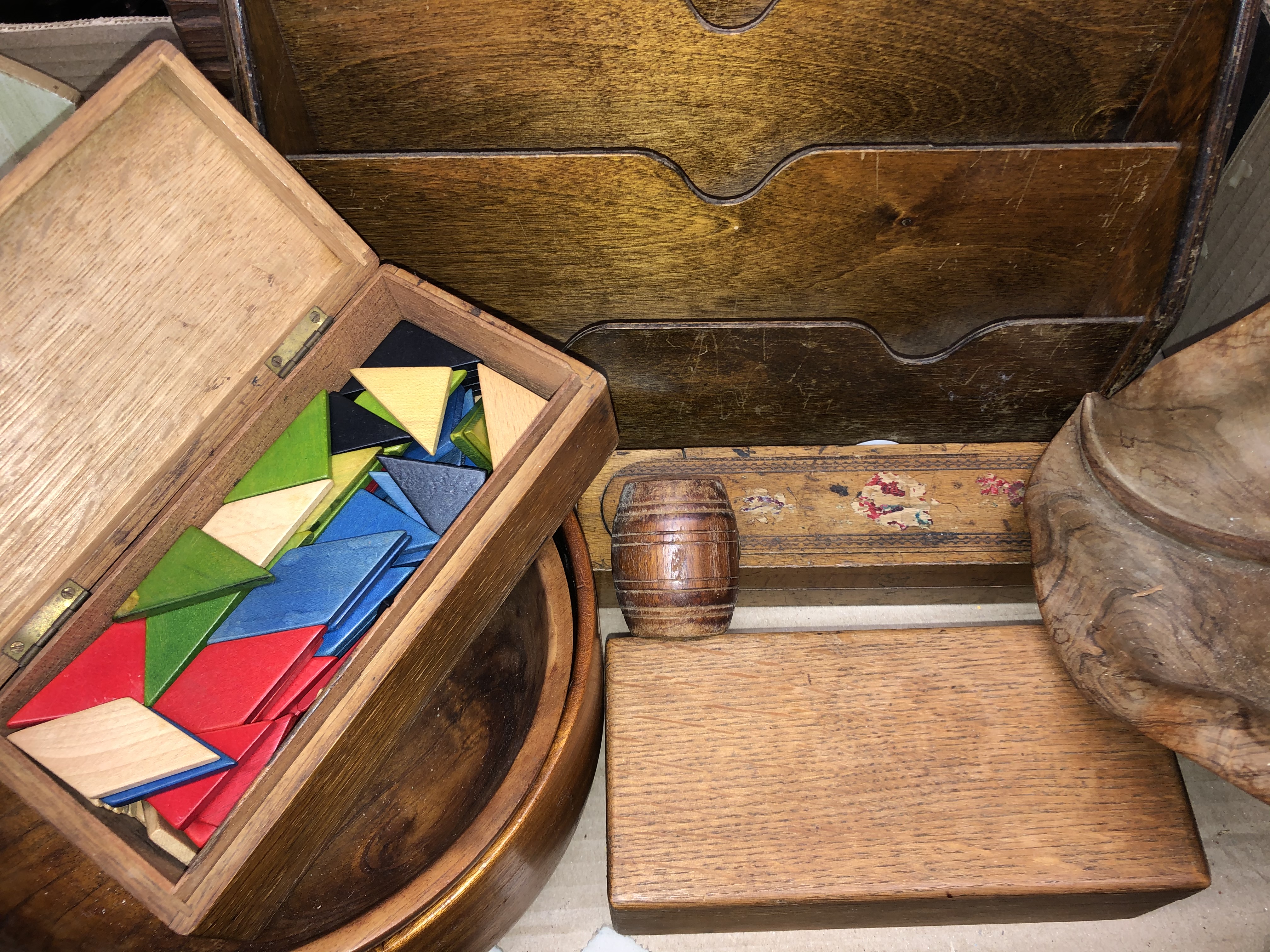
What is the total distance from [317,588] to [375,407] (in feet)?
0.79

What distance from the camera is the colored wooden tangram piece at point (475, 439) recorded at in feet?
3.18

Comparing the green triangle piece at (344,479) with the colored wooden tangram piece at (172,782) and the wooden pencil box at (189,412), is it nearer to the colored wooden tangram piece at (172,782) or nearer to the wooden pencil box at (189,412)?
the wooden pencil box at (189,412)

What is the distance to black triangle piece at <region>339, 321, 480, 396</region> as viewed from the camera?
100cm

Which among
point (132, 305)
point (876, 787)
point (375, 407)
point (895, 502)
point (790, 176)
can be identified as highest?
point (132, 305)

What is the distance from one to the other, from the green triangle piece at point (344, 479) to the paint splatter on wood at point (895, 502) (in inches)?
26.2

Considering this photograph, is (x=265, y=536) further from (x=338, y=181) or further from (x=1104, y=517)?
(x=1104, y=517)

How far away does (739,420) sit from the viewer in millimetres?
1283

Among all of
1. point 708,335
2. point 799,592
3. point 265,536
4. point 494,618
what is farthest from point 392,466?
point 799,592

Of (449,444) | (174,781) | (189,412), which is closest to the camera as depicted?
(174,781)

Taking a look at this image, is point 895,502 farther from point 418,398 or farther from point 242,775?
point 242,775

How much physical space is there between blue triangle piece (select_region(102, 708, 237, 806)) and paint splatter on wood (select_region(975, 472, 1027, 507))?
101 cm

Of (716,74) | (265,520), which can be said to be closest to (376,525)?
(265,520)

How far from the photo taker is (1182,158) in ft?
3.32

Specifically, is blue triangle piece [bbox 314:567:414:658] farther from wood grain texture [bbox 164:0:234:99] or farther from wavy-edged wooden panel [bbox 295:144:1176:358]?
wood grain texture [bbox 164:0:234:99]
